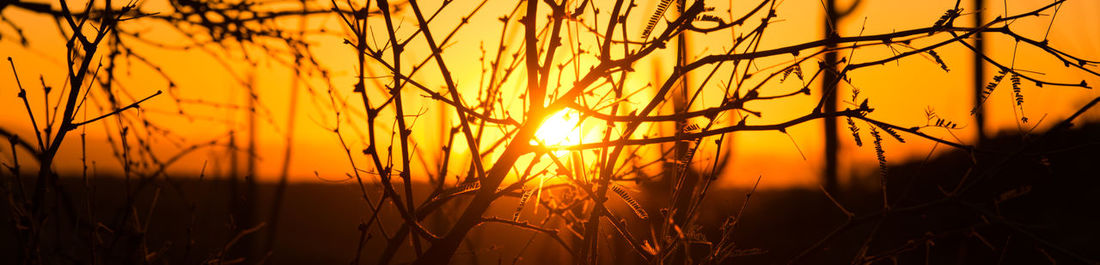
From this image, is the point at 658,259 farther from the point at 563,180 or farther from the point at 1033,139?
the point at 1033,139

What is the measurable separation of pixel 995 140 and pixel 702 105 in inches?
566

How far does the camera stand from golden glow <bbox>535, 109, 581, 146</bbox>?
195cm

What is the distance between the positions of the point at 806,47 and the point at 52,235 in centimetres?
225

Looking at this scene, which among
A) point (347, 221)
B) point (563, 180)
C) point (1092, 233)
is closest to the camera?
point (563, 180)

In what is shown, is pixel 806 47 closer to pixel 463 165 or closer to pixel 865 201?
pixel 463 165

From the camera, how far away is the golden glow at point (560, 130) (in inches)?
76.7

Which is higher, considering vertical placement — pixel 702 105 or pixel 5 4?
pixel 5 4

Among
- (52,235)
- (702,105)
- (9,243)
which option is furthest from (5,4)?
(9,243)

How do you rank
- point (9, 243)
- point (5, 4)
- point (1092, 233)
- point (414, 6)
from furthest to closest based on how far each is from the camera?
point (9, 243) → point (1092, 233) → point (5, 4) → point (414, 6)

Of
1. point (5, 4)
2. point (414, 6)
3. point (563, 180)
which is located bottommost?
point (563, 180)

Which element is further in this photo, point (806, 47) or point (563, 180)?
point (563, 180)

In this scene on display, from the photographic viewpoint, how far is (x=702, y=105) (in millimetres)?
1973

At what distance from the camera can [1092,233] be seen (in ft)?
41.7

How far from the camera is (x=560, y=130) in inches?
80.4
